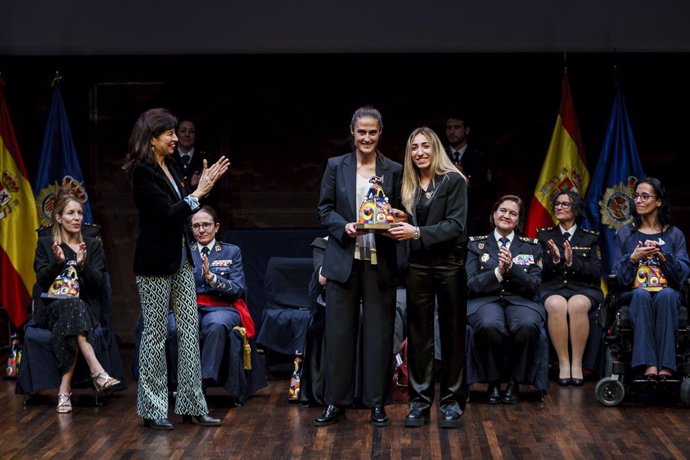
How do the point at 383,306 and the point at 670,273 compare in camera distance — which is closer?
the point at 383,306

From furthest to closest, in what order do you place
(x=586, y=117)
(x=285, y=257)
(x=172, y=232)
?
(x=586, y=117), (x=285, y=257), (x=172, y=232)

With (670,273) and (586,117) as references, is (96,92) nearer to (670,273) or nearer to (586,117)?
(586,117)

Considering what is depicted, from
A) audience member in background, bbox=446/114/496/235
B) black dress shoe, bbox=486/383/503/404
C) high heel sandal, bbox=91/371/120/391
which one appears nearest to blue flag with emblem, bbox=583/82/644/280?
audience member in background, bbox=446/114/496/235

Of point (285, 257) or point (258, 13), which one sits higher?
point (258, 13)

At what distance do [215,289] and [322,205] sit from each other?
1.13m

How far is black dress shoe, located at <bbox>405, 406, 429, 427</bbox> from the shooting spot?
17.0 ft

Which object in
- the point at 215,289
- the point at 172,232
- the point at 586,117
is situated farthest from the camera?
the point at 586,117

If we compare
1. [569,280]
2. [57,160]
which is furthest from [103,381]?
[569,280]

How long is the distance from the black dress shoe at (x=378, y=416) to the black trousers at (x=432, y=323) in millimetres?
146

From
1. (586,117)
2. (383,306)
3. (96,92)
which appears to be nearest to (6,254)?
(96,92)

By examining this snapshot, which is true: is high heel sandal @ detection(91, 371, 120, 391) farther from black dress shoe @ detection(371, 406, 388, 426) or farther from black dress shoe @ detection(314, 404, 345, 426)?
black dress shoe @ detection(371, 406, 388, 426)

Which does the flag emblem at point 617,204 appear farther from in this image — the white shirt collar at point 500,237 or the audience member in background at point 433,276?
the audience member in background at point 433,276

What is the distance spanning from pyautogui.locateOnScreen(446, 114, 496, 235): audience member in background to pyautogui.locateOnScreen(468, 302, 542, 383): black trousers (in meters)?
1.38

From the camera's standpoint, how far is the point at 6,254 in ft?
24.8
